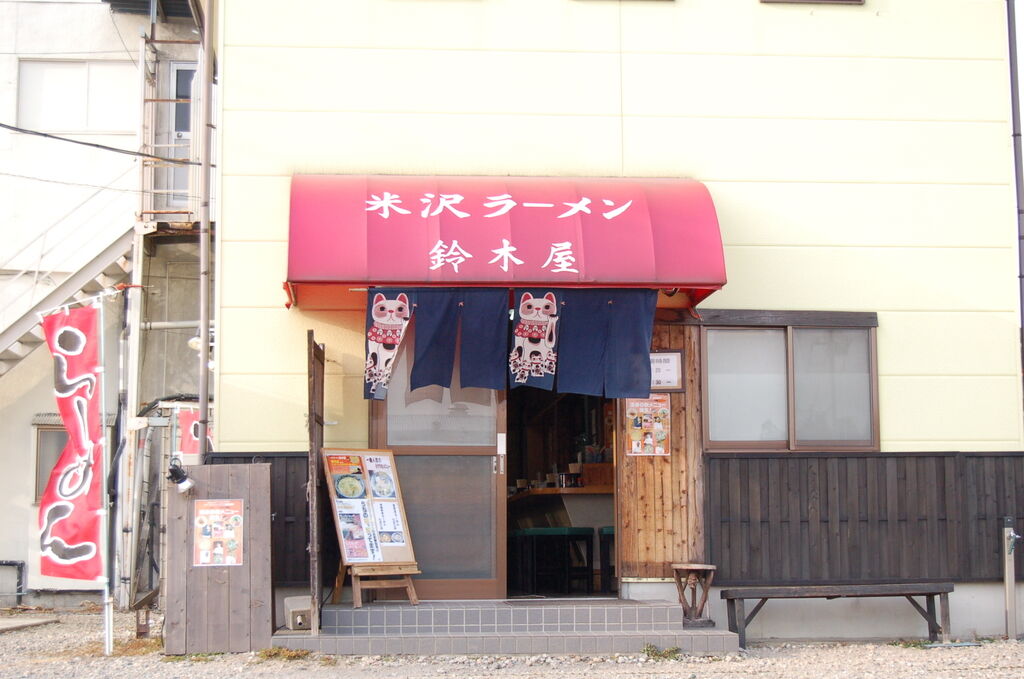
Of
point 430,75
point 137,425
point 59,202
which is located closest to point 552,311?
point 430,75

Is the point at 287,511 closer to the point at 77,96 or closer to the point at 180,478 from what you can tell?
the point at 180,478

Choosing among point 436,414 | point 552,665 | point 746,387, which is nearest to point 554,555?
point 436,414

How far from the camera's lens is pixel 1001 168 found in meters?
11.3

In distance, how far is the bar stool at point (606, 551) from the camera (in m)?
12.4

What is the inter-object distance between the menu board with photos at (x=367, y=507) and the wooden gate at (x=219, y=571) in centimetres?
65

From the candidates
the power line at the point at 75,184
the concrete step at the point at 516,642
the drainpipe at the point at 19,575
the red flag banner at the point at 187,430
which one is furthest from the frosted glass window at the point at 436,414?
the drainpipe at the point at 19,575

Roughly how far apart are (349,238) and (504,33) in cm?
279

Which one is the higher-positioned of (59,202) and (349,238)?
(59,202)

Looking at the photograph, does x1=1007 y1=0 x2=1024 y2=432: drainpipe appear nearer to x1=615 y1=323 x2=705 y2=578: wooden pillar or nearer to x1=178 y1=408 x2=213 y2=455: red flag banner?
x1=615 y1=323 x2=705 y2=578: wooden pillar

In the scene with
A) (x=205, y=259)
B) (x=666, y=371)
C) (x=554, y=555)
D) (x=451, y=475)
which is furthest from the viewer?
(x=554, y=555)

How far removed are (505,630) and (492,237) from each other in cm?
342

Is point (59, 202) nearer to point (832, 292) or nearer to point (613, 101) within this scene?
point (613, 101)

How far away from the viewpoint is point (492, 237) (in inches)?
392

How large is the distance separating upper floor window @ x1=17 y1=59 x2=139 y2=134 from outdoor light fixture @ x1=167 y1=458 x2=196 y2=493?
8198mm
